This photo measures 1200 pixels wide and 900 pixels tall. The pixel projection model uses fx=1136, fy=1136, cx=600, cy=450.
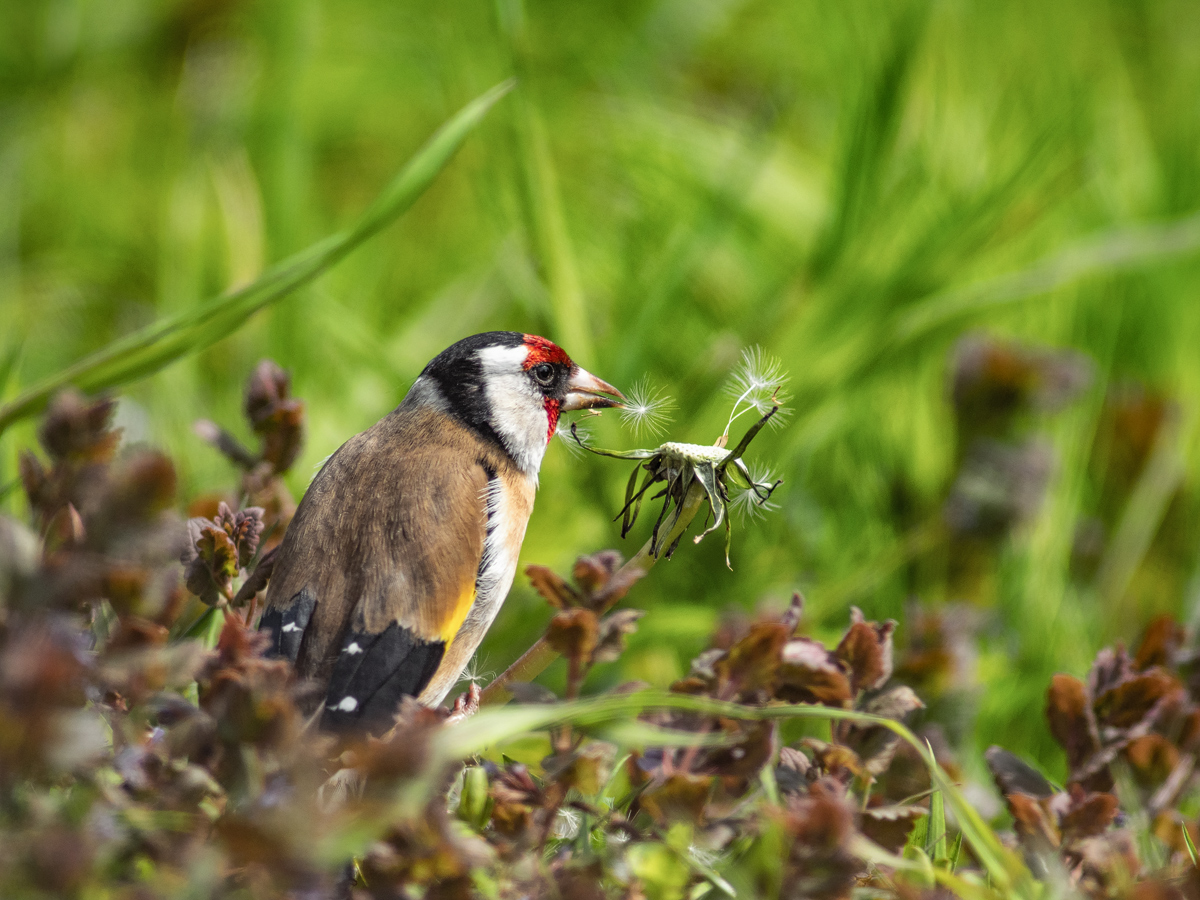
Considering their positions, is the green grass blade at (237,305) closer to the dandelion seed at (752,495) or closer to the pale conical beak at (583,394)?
the pale conical beak at (583,394)

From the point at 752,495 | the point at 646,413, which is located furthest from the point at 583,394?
the point at 752,495

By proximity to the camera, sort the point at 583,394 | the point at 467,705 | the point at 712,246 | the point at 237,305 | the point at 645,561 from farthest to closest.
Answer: the point at 712,246, the point at 583,394, the point at 237,305, the point at 467,705, the point at 645,561

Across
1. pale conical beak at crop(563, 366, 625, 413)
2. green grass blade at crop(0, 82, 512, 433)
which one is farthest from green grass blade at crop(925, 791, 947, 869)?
green grass blade at crop(0, 82, 512, 433)

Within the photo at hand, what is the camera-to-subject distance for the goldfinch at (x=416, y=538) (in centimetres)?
86

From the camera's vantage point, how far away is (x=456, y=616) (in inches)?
37.4

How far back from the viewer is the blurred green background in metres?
1.67

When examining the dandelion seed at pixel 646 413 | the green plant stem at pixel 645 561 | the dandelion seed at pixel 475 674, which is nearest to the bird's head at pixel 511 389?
the dandelion seed at pixel 646 413

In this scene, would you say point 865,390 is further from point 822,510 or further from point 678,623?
point 678,623

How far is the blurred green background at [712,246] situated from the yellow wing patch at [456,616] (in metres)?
0.40

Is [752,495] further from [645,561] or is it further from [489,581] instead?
[489,581]

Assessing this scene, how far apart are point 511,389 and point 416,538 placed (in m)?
0.28

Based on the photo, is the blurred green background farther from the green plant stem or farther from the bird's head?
the green plant stem

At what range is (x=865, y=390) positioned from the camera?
1771mm

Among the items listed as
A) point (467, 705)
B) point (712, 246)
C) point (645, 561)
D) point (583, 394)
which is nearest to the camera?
point (645, 561)
